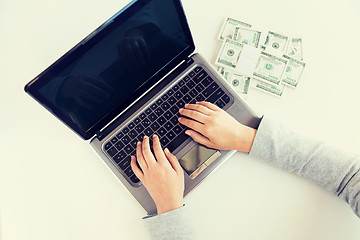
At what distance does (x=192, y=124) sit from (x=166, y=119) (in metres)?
0.08

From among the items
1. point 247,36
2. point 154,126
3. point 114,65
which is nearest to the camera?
point 114,65

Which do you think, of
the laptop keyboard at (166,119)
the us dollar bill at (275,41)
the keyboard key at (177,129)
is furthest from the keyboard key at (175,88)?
the us dollar bill at (275,41)

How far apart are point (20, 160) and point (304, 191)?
822 mm

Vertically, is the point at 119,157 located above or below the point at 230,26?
below

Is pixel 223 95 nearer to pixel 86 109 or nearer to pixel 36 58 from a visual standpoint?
pixel 86 109

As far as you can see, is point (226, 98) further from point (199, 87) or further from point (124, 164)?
point (124, 164)

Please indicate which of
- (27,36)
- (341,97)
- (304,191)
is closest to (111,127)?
(27,36)

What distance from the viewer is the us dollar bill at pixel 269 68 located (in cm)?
85

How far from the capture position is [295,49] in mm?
864

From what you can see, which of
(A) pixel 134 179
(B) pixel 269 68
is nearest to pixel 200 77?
(B) pixel 269 68

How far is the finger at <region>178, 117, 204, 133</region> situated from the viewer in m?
0.77

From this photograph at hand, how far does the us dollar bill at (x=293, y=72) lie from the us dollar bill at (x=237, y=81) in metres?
0.11

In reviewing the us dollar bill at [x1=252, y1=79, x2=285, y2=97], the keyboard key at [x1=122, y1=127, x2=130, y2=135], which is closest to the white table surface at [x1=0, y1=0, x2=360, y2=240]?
the us dollar bill at [x1=252, y1=79, x2=285, y2=97]

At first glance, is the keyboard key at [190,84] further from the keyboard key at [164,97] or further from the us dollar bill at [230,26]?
the us dollar bill at [230,26]
